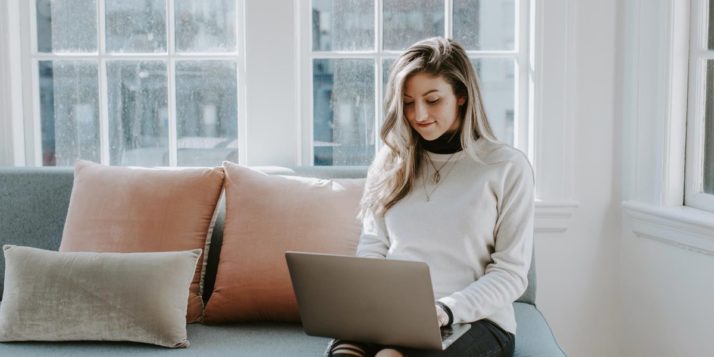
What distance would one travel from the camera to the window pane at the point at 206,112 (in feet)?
10.1

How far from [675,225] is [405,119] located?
103cm

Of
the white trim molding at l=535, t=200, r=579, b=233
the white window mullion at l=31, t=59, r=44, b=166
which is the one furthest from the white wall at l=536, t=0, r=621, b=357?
the white window mullion at l=31, t=59, r=44, b=166

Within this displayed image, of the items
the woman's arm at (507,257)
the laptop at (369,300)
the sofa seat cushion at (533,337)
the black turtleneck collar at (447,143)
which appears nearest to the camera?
the laptop at (369,300)

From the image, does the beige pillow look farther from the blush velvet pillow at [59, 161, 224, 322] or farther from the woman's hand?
the woman's hand

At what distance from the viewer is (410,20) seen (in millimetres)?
3029

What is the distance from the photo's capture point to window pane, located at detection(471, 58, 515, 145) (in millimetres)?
3014

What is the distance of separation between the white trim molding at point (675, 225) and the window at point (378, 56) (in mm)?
478

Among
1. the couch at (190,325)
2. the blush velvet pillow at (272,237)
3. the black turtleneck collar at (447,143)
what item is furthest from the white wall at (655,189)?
the blush velvet pillow at (272,237)

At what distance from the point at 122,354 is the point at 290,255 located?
66cm

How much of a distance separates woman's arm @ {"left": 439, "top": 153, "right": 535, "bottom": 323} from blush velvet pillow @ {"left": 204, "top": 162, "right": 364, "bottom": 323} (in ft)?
1.74

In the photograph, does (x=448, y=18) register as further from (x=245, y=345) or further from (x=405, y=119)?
(x=245, y=345)

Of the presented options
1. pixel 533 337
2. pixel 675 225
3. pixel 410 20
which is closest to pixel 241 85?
pixel 410 20

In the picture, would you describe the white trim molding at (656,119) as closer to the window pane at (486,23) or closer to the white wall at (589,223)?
the white wall at (589,223)

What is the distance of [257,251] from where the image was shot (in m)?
2.46
